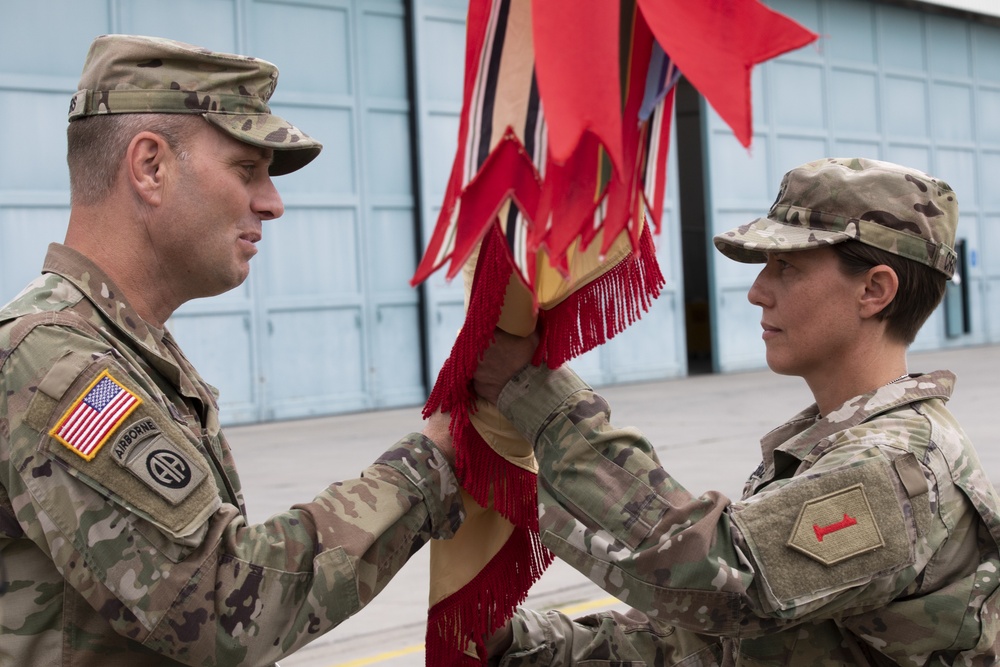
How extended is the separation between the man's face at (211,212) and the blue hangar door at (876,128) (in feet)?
54.0

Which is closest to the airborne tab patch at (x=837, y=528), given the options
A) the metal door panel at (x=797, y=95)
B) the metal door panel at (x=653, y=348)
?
the metal door panel at (x=653, y=348)

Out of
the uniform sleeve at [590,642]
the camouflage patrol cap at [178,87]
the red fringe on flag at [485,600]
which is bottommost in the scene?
the uniform sleeve at [590,642]

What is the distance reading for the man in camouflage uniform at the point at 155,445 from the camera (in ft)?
6.05

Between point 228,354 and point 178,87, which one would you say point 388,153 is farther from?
point 178,87

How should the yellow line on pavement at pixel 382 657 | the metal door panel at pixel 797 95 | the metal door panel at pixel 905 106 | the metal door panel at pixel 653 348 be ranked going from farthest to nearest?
1. the metal door panel at pixel 905 106
2. the metal door panel at pixel 797 95
3. the metal door panel at pixel 653 348
4. the yellow line on pavement at pixel 382 657

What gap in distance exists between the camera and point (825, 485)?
78.8 inches

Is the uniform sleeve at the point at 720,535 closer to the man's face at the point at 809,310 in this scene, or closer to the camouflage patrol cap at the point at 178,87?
the man's face at the point at 809,310

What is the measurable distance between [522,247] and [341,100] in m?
13.1

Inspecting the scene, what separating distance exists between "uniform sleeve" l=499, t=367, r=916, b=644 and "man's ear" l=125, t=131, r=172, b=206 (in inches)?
32.8

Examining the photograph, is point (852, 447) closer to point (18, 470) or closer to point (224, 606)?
point (224, 606)

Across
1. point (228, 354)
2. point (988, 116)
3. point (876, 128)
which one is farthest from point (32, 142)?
point (988, 116)

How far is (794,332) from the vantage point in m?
2.33

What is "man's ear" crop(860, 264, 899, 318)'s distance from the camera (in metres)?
2.23

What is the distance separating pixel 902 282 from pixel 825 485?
473 mm
